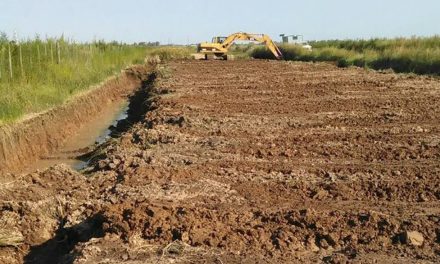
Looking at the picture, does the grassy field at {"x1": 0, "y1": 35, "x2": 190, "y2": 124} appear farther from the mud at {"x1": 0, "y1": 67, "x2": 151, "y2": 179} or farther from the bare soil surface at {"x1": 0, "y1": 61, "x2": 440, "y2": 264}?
the bare soil surface at {"x1": 0, "y1": 61, "x2": 440, "y2": 264}

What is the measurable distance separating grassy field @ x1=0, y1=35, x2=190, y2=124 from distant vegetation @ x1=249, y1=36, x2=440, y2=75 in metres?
13.1

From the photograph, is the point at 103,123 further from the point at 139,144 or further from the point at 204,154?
the point at 204,154

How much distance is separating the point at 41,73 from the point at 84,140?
4143mm

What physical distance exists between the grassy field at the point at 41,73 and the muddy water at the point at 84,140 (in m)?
0.98

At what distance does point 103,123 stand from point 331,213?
12.0 metres

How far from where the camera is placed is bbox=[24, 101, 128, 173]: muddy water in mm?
11172

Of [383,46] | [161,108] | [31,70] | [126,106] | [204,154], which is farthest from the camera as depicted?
[383,46]

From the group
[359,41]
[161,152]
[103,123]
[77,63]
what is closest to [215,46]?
[359,41]

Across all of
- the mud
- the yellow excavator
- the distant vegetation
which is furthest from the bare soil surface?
the yellow excavator

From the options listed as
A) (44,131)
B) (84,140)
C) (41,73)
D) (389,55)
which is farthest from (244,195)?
(389,55)

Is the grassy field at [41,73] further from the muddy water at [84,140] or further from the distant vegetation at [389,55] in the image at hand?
the distant vegetation at [389,55]

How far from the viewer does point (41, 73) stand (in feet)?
56.6

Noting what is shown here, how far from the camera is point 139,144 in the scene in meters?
10.2

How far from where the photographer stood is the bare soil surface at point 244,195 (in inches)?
203
